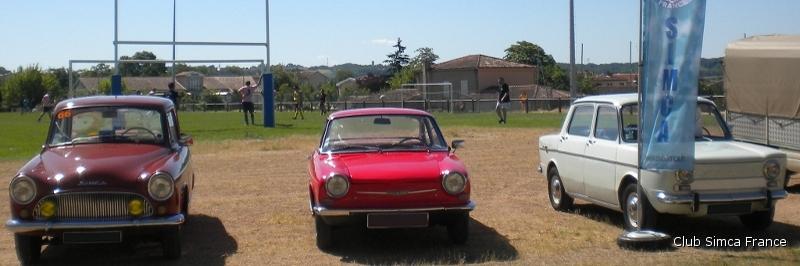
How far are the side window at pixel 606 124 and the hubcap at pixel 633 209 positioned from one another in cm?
83

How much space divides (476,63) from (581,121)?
2531 inches

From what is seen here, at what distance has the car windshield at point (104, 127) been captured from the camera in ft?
33.2

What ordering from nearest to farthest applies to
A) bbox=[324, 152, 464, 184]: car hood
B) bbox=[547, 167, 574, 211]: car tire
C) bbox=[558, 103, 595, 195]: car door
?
bbox=[324, 152, 464, 184]: car hood → bbox=[558, 103, 595, 195]: car door → bbox=[547, 167, 574, 211]: car tire

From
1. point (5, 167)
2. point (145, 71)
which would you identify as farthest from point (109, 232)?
point (145, 71)

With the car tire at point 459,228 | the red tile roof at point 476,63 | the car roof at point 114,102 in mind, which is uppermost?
the red tile roof at point 476,63

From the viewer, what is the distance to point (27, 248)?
8.86 m

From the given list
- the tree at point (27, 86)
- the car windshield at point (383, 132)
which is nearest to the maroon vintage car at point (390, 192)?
the car windshield at point (383, 132)

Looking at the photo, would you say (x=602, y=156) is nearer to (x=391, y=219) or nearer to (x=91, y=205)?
(x=391, y=219)

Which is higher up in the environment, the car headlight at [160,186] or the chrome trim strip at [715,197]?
the car headlight at [160,186]

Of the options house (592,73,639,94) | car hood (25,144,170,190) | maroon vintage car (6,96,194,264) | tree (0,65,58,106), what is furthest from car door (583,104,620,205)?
tree (0,65,58,106)

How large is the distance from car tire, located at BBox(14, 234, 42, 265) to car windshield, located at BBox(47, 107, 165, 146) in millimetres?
1446

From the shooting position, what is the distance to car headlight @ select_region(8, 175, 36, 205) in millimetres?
8586

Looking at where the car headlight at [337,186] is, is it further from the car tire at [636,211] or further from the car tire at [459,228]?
the car tire at [636,211]

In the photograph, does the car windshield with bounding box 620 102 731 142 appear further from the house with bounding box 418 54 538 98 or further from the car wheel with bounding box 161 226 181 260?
the house with bounding box 418 54 538 98
